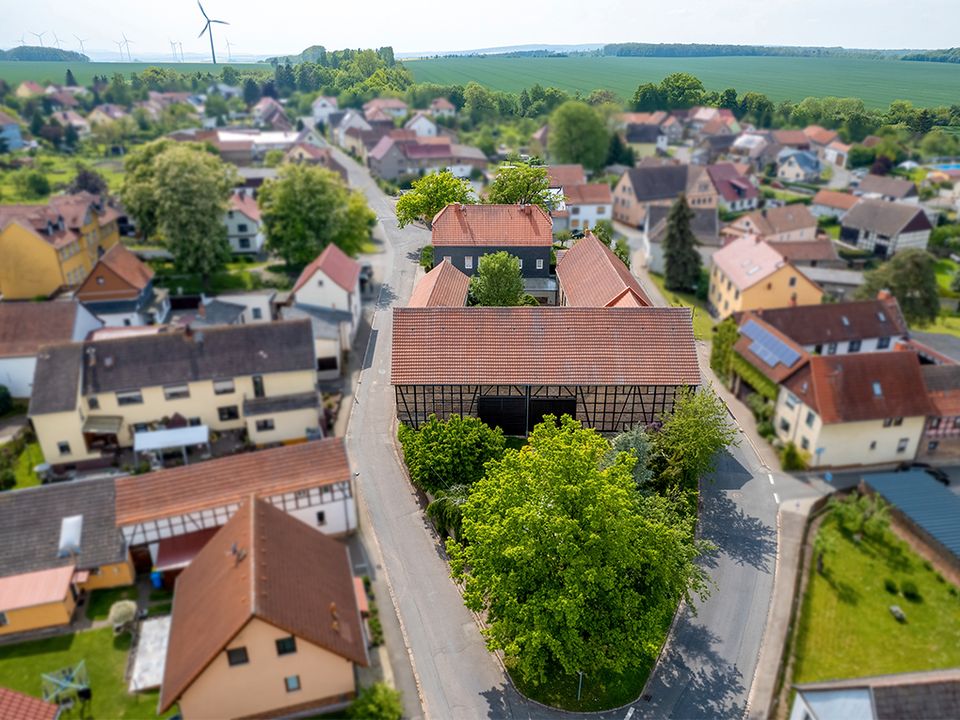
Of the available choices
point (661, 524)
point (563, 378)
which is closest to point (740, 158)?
point (563, 378)

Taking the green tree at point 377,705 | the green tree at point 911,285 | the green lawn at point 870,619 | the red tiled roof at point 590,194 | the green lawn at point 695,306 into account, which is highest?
the red tiled roof at point 590,194

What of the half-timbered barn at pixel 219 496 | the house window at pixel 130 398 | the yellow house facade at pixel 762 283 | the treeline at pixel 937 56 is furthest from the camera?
the yellow house facade at pixel 762 283

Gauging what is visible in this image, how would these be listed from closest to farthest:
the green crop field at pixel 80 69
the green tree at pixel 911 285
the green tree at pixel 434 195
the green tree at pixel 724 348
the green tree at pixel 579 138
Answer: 1. the green tree at pixel 724 348
2. the green crop field at pixel 80 69
3. the green tree at pixel 911 285
4. the green tree at pixel 434 195
5. the green tree at pixel 579 138

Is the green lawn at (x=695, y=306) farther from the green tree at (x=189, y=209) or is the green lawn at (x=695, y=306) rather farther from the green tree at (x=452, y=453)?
the green tree at (x=189, y=209)

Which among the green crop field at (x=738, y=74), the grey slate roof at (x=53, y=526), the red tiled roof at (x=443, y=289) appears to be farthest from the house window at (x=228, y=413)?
the green crop field at (x=738, y=74)

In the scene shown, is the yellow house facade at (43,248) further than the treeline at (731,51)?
Yes

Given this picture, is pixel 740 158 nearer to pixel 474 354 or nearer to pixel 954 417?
pixel 954 417

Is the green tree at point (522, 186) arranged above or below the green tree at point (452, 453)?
above

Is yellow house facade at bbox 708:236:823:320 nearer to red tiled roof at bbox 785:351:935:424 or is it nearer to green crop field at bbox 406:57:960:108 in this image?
green crop field at bbox 406:57:960:108
